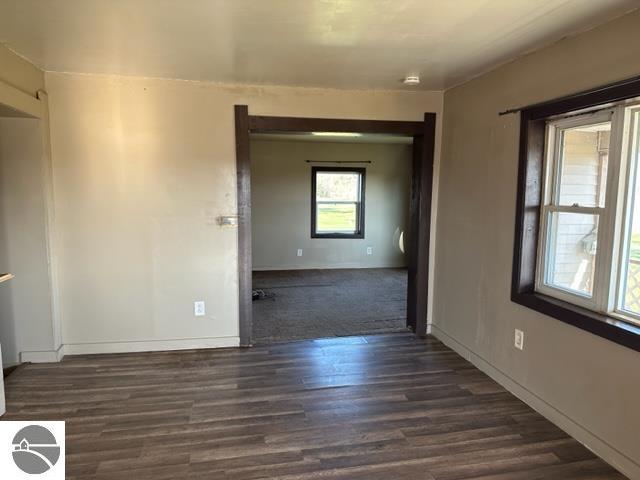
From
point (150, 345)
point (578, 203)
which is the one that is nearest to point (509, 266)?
point (578, 203)

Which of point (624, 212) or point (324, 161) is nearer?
point (624, 212)

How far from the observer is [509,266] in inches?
112

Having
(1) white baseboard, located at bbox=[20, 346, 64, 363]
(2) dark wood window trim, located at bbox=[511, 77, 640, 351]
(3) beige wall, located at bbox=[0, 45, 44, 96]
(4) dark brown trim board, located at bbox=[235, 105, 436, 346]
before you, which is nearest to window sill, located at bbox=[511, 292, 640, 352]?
(2) dark wood window trim, located at bbox=[511, 77, 640, 351]

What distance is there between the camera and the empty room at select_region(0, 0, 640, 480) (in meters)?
2.08

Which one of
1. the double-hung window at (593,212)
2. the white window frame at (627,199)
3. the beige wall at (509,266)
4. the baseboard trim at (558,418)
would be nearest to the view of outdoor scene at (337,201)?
the beige wall at (509,266)

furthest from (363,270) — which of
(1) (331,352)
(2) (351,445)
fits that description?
(2) (351,445)

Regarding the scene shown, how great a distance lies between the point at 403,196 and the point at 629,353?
5.76 metres

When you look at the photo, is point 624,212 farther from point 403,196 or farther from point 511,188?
point 403,196

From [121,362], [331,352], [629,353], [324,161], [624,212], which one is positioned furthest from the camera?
[324,161]

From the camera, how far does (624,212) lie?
2.12 meters

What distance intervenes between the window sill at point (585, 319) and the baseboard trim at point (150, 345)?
235 centimetres

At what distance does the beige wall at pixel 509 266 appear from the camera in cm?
206

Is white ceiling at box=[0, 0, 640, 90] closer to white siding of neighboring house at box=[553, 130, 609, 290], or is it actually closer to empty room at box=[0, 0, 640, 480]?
empty room at box=[0, 0, 640, 480]

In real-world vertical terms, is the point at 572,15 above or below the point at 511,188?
above
